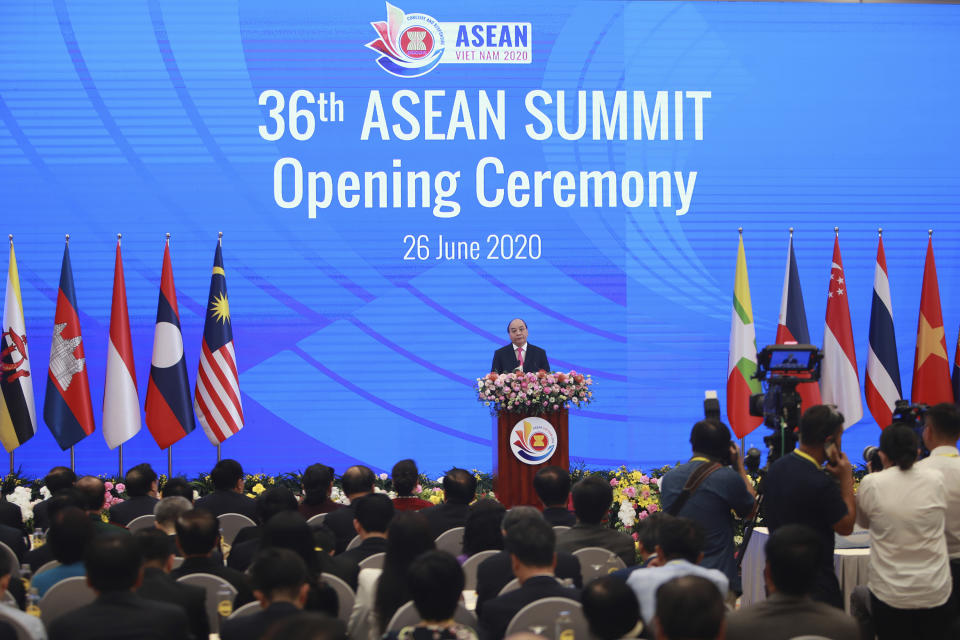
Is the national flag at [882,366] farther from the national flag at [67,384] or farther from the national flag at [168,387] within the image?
Answer: the national flag at [67,384]

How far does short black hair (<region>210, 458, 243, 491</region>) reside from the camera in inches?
210

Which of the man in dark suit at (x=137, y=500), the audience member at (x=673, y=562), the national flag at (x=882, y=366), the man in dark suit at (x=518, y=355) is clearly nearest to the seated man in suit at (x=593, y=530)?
the audience member at (x=673, y=562)

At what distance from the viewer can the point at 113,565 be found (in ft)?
9.38

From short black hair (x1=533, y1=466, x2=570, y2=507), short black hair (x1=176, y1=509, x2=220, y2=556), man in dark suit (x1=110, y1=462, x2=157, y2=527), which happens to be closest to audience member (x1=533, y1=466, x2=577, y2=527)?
short black hair (x1=533, y1=466, x2=570, y2=507)

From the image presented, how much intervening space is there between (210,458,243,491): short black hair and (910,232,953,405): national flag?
18.2 ft

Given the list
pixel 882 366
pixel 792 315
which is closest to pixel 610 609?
pixel 792 315

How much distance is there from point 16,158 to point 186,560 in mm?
6713

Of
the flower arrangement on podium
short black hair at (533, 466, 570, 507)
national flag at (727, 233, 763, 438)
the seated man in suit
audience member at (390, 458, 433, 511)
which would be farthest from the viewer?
national flag at (727, 233, 763, 438)

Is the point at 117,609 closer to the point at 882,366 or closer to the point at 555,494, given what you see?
the point at 555,494

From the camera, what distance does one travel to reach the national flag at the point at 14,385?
26.2 feet

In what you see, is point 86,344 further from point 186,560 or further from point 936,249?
point 936,249

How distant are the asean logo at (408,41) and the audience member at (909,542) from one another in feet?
21.1

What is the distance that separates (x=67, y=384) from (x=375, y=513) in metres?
5.01

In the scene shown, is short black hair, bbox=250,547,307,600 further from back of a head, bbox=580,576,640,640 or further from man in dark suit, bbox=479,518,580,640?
back of a head, bbox=580,576,640,640
